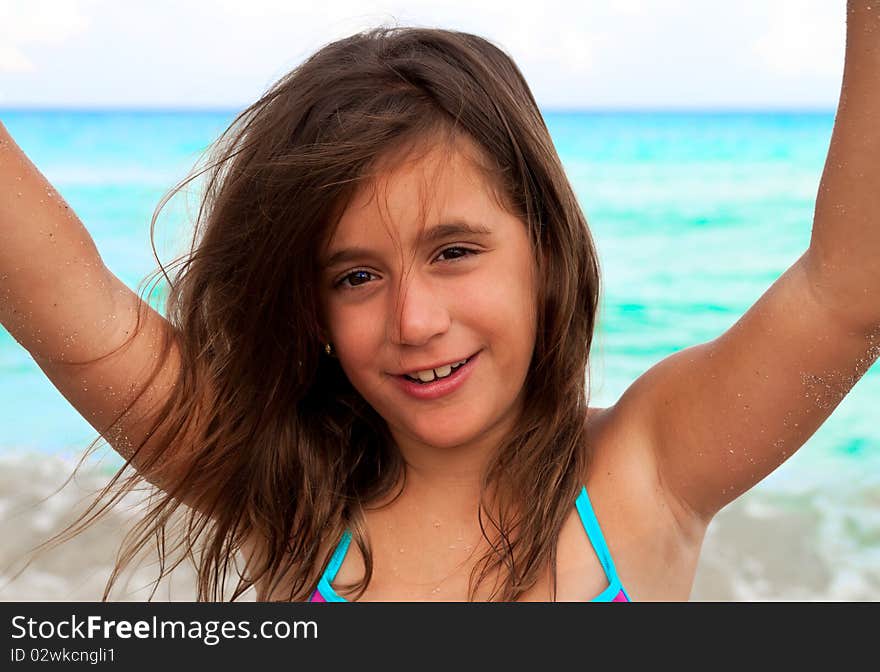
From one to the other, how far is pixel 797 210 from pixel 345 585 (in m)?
12.9

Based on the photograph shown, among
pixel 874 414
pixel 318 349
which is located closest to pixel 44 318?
pixel 318 349

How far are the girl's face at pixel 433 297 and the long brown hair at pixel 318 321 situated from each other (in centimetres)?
5

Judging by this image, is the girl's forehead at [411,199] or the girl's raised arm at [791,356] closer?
the girl's raised arm at [791,356]

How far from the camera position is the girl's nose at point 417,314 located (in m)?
1.93

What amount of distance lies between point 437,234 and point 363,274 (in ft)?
0.57

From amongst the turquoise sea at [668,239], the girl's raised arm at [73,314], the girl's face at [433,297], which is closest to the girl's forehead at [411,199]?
the girl's face at [433,297]

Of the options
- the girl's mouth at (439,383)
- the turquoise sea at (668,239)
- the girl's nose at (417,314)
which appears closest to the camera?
the girl's nose at (417,314)

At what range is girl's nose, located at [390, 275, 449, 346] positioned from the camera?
193 centimetres

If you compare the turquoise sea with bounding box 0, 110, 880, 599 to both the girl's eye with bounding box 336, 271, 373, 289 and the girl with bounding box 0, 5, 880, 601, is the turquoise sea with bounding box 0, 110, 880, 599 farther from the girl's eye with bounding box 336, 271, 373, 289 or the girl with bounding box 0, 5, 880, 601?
the girl's eye with bounding box 336, 271, 373, 289

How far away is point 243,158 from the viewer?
2.19m

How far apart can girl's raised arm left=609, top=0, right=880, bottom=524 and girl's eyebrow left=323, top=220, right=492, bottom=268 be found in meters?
0.44

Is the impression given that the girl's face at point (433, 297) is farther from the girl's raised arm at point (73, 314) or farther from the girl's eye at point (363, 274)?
the girl's raised arm at point (73, 314)

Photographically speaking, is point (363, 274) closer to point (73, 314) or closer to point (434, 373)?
point (434, 373)

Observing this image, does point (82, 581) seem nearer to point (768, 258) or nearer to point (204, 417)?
point (204, 417)
